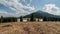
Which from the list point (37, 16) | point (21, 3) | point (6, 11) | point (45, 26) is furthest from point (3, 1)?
point (45, 26)

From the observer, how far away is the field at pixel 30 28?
10.9ft

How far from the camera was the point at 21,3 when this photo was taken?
3.76 meters

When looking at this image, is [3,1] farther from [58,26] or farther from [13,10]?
[58,26]

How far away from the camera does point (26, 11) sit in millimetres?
3773

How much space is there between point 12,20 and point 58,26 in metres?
1.46

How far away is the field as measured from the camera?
331 cm

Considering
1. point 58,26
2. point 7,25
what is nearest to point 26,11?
point 7,25

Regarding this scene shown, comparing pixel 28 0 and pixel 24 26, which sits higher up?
pixel 28 0

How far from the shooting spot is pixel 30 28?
3.46m

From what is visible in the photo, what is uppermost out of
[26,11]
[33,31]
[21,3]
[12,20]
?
[21,3]

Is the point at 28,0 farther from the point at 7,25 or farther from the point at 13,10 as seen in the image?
the point at 7,25

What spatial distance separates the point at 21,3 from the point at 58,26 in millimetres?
1372

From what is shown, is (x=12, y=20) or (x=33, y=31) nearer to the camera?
(x=33, y=31)

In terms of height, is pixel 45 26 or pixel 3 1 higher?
pixel 3 1
